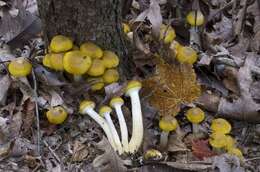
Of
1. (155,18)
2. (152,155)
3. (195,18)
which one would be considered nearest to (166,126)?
(152,155)

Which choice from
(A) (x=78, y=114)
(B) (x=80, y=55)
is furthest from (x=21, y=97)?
(B) (x=80, y=55)

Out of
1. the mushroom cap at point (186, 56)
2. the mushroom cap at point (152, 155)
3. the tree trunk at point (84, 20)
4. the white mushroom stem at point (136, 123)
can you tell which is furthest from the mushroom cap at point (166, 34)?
the mushroom cap at point (152, 155)

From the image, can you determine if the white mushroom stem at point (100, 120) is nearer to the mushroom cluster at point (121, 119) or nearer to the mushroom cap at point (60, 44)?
the mushroom cluster at point (121, 119)

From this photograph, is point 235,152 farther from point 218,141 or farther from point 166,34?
point 166,34

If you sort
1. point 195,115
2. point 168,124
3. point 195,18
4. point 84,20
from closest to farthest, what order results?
point 168,124 → point 195,115 → point 84,20 → point 195,18

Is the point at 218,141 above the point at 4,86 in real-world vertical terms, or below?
below

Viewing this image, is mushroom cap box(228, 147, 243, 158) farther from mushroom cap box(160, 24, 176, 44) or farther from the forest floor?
mushroom cap box(160, 24, 176, 44)

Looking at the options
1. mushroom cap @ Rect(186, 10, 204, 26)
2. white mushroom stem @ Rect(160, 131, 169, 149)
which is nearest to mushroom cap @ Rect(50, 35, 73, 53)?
white mushroom stem @ Rect(160, 131, 169, 149)
